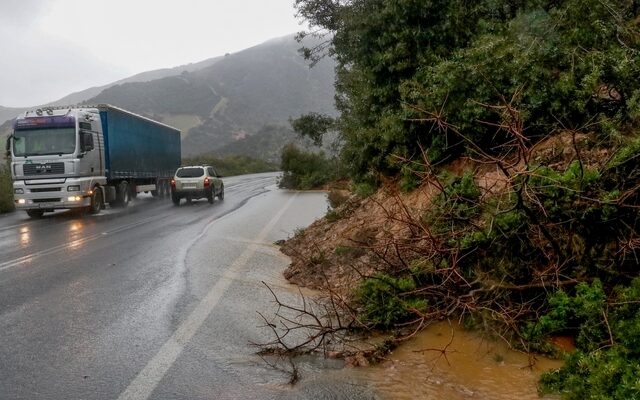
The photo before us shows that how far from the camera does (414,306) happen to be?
5.48 m

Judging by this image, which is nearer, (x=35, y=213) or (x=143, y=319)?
(x=143, y=319)

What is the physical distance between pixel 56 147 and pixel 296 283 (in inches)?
536

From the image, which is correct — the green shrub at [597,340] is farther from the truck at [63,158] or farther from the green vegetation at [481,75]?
the truck at [63,158]

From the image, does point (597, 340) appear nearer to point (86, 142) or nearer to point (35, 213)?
point (86, 142)

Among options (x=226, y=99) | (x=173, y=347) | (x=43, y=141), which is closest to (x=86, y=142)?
(x=43, y=141)

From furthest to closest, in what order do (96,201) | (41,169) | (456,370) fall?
(96,201) < (41,169) < (456,370)

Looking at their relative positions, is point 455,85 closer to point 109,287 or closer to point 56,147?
point 109,287

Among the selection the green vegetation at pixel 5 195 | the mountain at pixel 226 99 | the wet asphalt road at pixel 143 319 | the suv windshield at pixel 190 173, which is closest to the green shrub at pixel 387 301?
the wet asphalt road at pixel 143 319

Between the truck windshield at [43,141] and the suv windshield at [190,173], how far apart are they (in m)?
6.53

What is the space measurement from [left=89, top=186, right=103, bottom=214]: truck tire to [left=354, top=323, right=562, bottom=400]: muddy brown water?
16.8m

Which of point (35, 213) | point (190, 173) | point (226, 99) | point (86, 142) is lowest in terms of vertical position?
point (35, 213)

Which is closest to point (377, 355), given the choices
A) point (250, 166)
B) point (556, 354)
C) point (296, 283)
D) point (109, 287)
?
point (556, 354)

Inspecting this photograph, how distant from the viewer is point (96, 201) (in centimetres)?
1950

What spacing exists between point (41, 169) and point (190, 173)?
23.8ft
